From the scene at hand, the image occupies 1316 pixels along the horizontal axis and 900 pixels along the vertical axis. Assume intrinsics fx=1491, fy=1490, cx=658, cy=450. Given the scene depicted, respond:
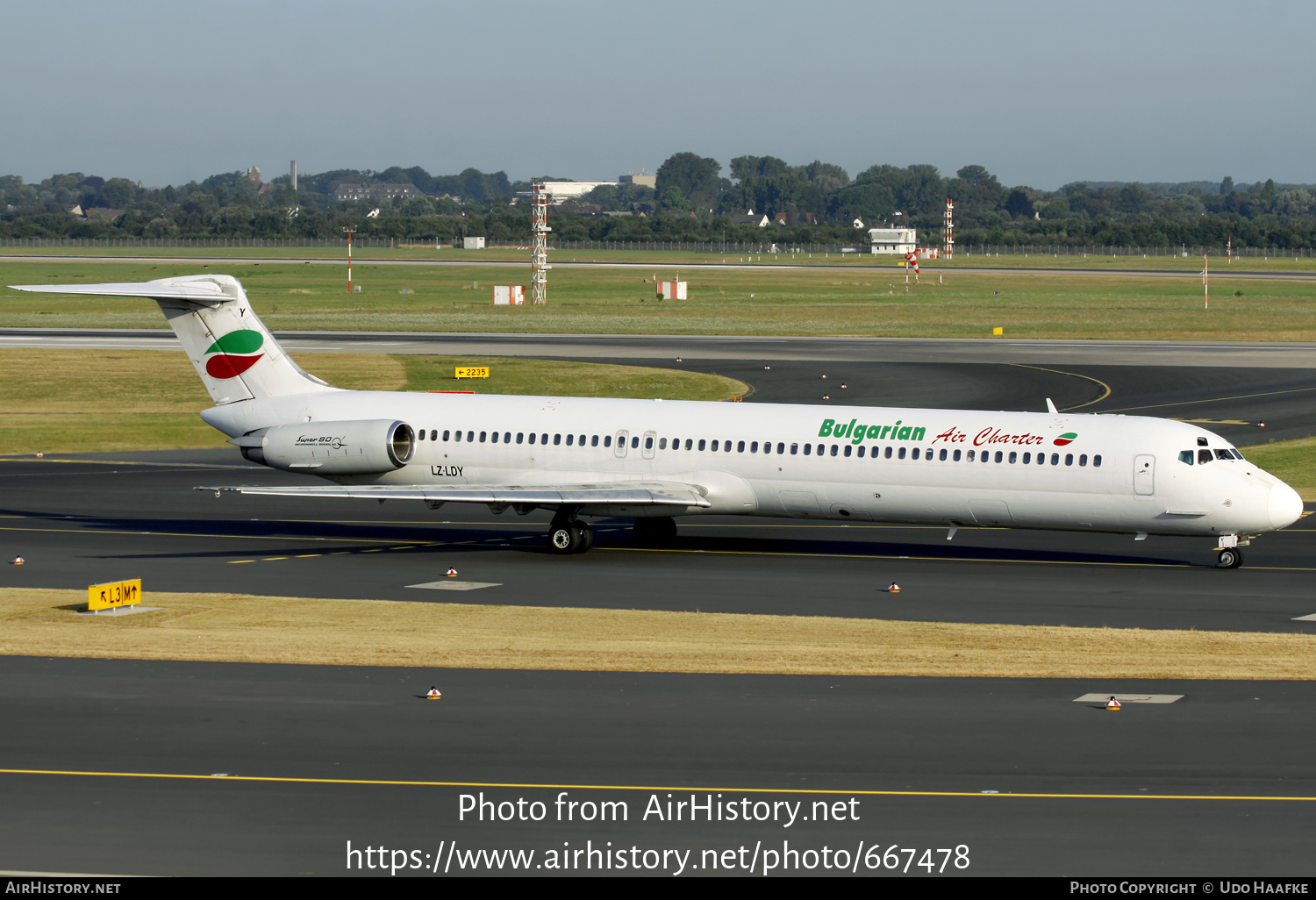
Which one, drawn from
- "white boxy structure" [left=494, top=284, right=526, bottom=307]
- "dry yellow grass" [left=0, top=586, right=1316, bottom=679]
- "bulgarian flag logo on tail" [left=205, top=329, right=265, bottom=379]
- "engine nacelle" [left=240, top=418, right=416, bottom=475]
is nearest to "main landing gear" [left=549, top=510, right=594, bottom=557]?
"engine nacelle" [left=240, top=418, right=416, bottom=475]

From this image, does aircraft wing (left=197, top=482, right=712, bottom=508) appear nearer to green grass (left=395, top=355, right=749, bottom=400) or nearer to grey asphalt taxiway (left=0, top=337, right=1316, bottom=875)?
grey asphalt taxiway (left=0, top=337, right=1316, bottom=875)

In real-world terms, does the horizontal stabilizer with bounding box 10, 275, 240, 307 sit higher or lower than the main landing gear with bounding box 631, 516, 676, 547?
higher

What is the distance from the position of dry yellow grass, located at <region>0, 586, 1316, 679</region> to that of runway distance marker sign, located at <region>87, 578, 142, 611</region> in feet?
1.56

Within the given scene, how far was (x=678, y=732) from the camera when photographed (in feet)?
64.5

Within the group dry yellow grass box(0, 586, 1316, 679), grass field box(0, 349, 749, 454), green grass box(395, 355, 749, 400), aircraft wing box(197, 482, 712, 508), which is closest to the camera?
dry yellow grass box(0, 586, 1316, 679)

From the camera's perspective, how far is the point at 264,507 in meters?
42.8

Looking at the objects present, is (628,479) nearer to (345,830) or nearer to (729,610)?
(729,610)

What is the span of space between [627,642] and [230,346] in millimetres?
17132

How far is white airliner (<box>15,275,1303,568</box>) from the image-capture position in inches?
1251

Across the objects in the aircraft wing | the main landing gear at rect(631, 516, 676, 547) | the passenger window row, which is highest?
the passenger window row

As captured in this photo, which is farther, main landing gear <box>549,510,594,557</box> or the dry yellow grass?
main landing gear <box>549,510,594,557</box>

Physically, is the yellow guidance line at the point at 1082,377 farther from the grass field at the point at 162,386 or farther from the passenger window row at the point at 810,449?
the passenger window row at the point at 810,449
